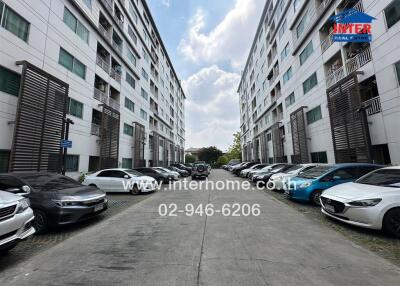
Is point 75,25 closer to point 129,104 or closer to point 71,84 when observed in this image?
point 71,84

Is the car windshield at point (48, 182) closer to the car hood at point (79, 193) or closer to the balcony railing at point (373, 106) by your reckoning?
the car hood at point (79, 193)

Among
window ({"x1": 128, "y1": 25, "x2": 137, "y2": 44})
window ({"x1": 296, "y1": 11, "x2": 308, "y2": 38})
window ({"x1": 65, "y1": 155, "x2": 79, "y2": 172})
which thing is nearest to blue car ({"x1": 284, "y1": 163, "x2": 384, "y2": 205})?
window ({"x1": 65, "y1": 155, "x2": 79, "y2": 172})

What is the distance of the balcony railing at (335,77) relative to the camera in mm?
13998

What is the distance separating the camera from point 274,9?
27.1 m

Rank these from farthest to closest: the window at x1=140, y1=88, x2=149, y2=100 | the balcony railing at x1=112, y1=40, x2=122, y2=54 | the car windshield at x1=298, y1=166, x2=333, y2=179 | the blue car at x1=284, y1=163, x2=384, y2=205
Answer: the window at x1=140, y1=88, x2=149, y2=100 < the balcony railing at x1=112, y1=40, x2=122, y2=54 < the car windshield at x1=298, y1=166, x2=333, y2=179 < the blue car at x1=284, y1=163, x2=384, y2=205

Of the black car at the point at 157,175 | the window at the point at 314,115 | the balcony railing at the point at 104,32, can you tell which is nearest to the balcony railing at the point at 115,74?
the balcony railing at the point at 104,32

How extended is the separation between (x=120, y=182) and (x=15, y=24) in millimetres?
9498

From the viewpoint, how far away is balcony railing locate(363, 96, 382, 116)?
11226 mm

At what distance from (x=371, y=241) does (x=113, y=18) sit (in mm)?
24216

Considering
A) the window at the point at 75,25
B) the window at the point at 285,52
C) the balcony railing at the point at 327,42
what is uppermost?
the window at the point at 285,52

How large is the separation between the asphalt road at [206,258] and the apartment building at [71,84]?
27.5ft

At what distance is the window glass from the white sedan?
15180 mm

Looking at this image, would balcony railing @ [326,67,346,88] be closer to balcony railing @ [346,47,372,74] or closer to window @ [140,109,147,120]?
balcony railing @ [346,47,372,74]

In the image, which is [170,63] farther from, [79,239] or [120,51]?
[79,239]
